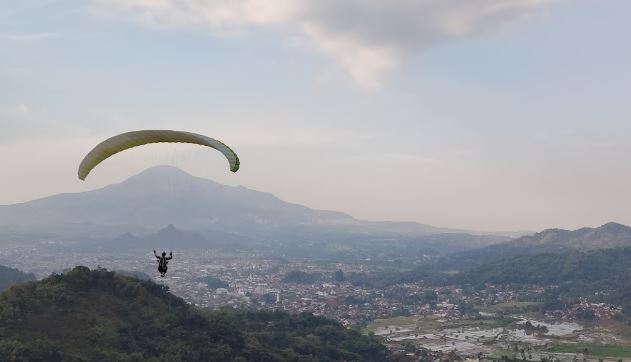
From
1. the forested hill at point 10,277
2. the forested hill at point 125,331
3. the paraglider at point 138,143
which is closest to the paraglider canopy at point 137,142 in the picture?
the paraglider at point 138,143

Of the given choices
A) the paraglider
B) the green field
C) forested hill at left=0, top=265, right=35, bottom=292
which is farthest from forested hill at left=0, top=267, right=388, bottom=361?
forested hill at left=0, top=265, right=35, bottom=292

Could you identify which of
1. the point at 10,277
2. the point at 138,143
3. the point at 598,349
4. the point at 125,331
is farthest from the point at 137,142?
the point at 10,277

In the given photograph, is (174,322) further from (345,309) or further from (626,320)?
(626,320)

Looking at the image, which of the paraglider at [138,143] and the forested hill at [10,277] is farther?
the forested hill at [10,277]

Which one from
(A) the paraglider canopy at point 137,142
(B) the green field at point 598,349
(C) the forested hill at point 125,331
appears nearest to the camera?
(A) the paraglider canopy at point 137,142

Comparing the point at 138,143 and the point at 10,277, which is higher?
the point at 138,143

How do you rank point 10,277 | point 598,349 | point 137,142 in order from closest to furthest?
1. point 137,142
2. point 598,349
3. point 10,277

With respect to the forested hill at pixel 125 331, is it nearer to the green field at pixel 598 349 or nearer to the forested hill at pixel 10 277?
the green field at pixel 598 349

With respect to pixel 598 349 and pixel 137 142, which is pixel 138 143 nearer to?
pixel 137 142
